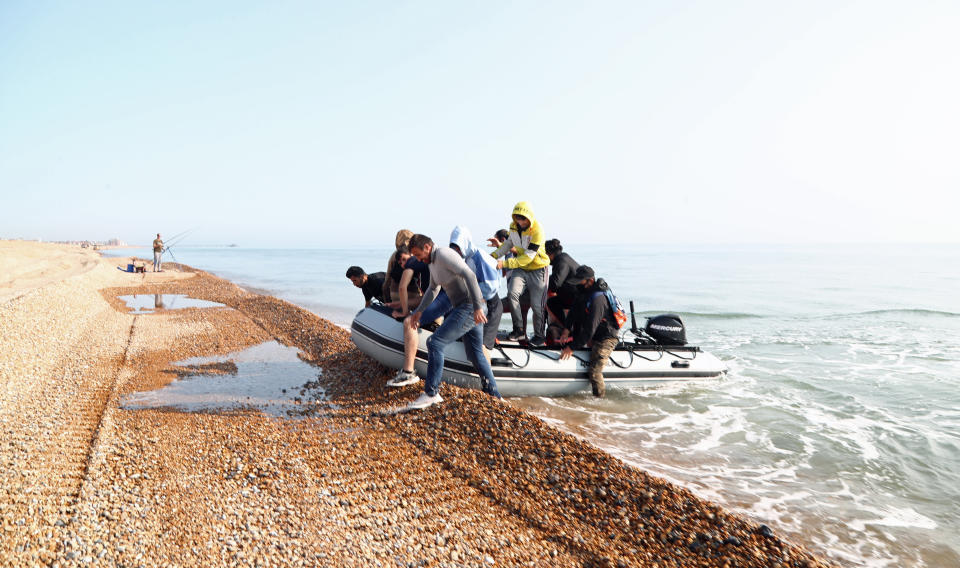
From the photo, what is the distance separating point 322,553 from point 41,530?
160 centimetres

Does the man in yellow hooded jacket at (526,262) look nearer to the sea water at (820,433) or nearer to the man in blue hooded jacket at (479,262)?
the man in blue hooded jacket at (479,262)

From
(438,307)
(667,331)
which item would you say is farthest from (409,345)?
(667,331)

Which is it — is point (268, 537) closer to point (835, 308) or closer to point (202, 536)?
point (202, 536)

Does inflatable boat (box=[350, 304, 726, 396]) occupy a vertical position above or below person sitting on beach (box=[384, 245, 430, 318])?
below

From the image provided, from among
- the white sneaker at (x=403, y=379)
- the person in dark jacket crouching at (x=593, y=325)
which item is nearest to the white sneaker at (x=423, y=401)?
the white sneaker at (x=403, y=379)

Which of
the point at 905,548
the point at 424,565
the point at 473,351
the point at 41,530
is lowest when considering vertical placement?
the point at 905,548

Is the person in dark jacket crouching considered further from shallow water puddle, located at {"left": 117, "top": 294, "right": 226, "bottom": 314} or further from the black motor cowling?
shallow water puddle, located at {"left": 117, "top": 294, "right": 226, "bottom": 314}

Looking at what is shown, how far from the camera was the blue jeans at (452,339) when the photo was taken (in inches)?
212

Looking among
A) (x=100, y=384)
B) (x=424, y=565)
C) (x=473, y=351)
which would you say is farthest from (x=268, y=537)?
(x=100, y=384)

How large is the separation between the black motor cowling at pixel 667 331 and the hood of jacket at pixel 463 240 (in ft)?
12.4

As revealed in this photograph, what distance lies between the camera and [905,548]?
3924 mm

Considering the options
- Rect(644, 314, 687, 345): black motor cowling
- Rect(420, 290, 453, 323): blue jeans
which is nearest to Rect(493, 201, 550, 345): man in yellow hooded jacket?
Rect(420, 290, 453, 323): blue jeans

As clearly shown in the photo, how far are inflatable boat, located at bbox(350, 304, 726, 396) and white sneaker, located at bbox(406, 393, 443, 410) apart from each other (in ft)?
2.73

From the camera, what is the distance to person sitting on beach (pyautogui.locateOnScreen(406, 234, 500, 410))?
17.0 ft
